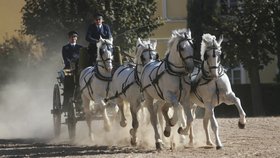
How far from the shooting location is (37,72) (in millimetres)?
32906

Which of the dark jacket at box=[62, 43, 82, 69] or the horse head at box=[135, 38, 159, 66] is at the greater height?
the dark jacket at box=[62, 43, 82, 69]

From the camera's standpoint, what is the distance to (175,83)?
13789mm

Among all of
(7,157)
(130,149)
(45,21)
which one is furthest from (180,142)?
(45,21)

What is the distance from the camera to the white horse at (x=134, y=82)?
50.1ft

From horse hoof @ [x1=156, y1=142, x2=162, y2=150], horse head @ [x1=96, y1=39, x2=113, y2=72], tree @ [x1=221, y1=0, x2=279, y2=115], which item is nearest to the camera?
horse hoof @ [x1=156, y1=142, x2=162, y2=150]

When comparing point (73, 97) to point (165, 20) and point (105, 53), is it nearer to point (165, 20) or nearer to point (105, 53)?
point (105, 53)

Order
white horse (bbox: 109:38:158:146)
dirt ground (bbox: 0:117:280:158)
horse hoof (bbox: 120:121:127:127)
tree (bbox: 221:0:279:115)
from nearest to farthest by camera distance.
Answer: dirt ground (bbox: 0:117:280:158), white horse (bbox: 109:38:158:146), horse hoof (bbox: 120:121:127:127), tree (bbox: 221:0:279:115)

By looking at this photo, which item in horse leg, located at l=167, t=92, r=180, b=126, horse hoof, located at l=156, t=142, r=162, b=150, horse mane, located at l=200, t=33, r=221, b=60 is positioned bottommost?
horse hoof, located at l=156, t=142, r=162, b=150

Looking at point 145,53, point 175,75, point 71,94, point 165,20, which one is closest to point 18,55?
point 165,20

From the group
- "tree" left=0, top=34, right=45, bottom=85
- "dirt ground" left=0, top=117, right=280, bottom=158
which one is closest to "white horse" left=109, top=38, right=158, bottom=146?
"dirt ground" left=0, top=117, right=280, bottom=158

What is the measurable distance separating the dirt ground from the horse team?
0.40 metres

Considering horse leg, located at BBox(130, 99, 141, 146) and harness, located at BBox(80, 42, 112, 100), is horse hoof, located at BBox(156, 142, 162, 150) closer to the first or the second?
horse leg, located at BBox(130, 99, 141, 146)

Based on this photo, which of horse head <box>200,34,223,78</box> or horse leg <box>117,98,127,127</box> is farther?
horse leg <box>117,98,127,127</box>

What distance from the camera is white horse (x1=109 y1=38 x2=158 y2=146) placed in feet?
50.1
